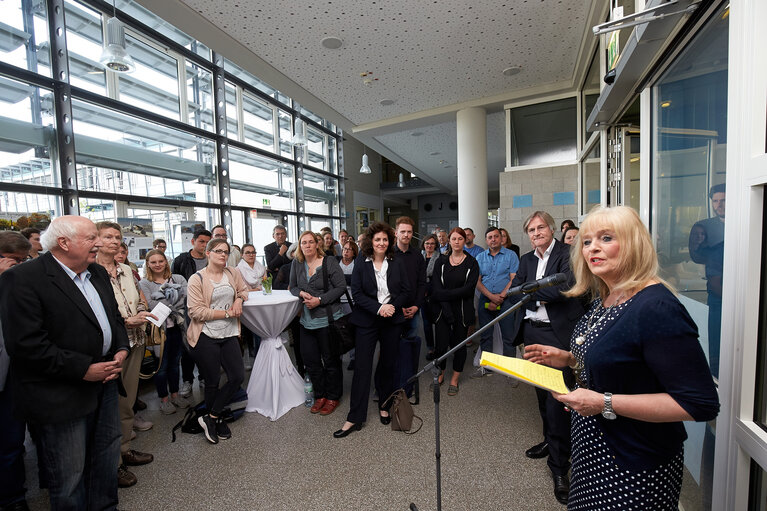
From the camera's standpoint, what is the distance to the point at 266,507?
193cm

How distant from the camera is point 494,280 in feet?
12.2

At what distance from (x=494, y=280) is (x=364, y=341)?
1785 mm

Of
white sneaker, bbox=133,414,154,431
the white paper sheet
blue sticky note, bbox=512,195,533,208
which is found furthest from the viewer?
blue sticky note, bbox=512,195,533,208

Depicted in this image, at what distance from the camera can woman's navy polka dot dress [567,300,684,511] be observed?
933 mm

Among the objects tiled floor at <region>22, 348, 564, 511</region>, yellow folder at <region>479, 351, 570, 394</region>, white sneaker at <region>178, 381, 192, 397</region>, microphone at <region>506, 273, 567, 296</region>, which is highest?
microphone at <region>506, 273, 567, 296</region>

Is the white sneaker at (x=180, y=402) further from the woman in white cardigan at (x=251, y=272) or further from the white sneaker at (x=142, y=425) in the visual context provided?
the woman in white cardigan at (x=251, y=272)

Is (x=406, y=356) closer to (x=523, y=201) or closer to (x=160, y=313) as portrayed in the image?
(x=160, y=313)

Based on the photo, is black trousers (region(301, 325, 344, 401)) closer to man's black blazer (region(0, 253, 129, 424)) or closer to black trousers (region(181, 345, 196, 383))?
black trousers (region(181, 345, 196, 383))

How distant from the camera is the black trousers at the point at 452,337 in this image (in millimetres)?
3303

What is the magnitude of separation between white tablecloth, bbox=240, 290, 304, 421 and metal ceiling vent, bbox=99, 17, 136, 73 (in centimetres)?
331

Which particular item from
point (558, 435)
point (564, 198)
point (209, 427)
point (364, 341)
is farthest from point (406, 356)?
point (564, 198)

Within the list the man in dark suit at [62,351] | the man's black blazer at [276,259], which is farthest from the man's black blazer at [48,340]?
the man's black blazer at [276,259]

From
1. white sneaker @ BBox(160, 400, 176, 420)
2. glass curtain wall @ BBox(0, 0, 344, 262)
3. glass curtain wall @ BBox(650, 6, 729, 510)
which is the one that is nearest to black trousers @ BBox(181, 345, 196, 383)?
white sneaker @ BBox(160, 400, 176, 420)

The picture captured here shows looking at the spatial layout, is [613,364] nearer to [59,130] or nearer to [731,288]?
[731,288]
